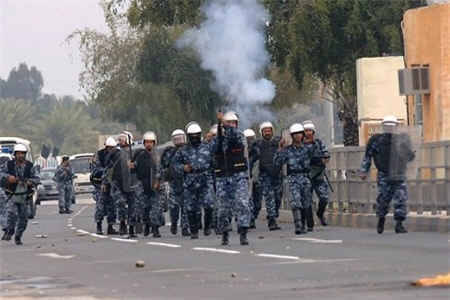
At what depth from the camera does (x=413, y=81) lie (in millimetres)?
35500

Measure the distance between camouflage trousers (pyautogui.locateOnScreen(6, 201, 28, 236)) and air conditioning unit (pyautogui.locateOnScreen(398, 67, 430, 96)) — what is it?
11507 mm

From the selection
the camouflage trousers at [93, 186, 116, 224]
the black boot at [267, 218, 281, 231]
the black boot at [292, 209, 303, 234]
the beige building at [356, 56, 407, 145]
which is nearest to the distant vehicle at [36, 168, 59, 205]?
the beige building at [356, 56, 407, 145]

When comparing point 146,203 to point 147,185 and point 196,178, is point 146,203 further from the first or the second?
point 196,178

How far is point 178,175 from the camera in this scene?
26.8m

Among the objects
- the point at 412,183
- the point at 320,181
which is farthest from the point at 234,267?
the point at 320,181

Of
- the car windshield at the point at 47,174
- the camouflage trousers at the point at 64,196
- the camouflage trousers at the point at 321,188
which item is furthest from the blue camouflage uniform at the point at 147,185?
the car windshield at the point at 47,174

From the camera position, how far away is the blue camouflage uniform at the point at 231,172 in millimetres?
22375

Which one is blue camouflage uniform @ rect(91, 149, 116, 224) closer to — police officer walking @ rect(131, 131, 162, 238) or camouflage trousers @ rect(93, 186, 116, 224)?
camouflage trousers @ rect(93, 186, 116, 224)

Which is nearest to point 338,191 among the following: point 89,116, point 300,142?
point 300,142

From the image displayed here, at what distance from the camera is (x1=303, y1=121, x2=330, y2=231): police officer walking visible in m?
27.0

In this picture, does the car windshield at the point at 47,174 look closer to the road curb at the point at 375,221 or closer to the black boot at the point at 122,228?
the road curb at the point at 375,221

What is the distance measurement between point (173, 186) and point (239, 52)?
41.4 ft

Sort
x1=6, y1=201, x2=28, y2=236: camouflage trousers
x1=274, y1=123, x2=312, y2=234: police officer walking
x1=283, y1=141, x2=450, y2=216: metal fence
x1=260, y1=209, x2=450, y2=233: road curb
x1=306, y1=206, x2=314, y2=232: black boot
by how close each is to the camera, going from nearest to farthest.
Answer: x1=260, y1=209, x2=450, y2=233: road curb, x1=283, y1=141, x2=450, y2=216: metal fence, x1=274, y1=123, x2=312, y2=234: police officer walking, x1=6, y1=201, x2=28, y2=236: camouflage trousers, x1=306, y1=206, x2=314, y2=232: black boot

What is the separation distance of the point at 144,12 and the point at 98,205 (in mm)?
12108
